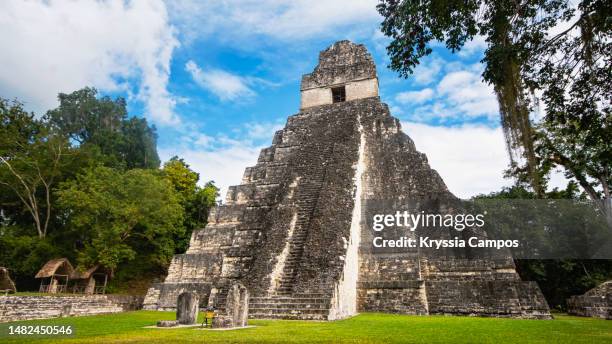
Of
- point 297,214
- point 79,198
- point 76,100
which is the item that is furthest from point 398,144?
point 76,100

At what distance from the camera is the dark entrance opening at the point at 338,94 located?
17750mm

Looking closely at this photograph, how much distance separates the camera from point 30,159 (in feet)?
Answer: 61.8

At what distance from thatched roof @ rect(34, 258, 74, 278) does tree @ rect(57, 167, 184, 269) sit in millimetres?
720

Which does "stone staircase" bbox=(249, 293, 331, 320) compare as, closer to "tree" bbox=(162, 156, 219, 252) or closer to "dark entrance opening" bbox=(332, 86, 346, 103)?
"dark entrance opening" bbox=(332, 86, 346, 103)

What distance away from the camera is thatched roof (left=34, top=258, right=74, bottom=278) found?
1603 cm

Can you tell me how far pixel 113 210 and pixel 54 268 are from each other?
3290mm

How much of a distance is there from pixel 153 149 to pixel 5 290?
57.2 ft

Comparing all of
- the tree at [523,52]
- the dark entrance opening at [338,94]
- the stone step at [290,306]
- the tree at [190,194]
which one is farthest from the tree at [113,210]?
the tree at [523,52]

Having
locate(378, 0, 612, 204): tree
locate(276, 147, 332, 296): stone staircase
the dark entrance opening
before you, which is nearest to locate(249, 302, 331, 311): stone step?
locate(276, 147, 332, 296): stone staircase

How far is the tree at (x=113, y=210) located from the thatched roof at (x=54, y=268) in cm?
72

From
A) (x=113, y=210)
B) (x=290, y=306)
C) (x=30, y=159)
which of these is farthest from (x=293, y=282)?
(x=30, y=159)

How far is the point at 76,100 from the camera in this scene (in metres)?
26.6

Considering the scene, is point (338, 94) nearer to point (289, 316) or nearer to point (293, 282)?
point (293, 282)

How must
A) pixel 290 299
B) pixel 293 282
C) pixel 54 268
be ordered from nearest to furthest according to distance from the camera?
pixel 290 299, pixel 293 282, pixel 54 268
